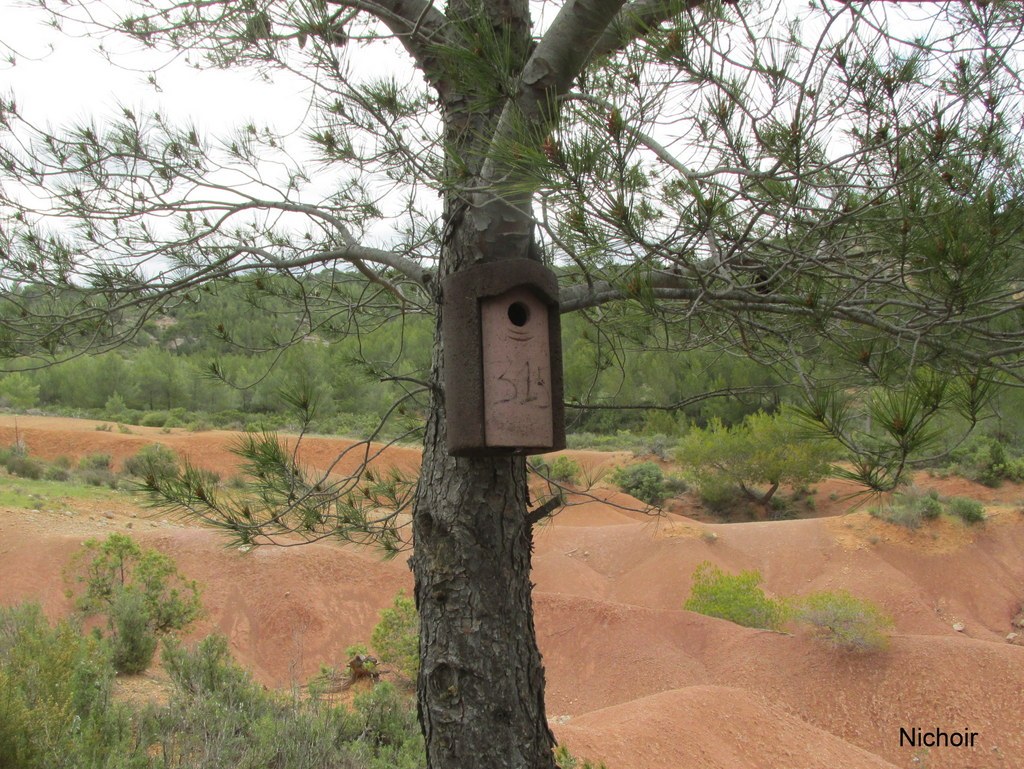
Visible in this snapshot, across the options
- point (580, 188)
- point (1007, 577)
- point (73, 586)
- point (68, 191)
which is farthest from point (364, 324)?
point (1007, 577)

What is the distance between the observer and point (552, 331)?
96.9 inches

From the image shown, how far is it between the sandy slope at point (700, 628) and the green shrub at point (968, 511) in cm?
28

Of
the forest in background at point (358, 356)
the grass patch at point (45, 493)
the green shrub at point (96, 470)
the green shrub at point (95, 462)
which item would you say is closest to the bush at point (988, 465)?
the forest in background at point (358, 356)

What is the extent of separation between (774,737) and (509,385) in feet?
17.0

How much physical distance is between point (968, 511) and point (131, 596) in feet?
50.2

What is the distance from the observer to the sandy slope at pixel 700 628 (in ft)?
20.2

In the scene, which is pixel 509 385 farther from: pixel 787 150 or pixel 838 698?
pixel 838 698

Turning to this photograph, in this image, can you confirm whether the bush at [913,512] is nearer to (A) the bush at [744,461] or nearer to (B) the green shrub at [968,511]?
(B) the green shrub at [968,511]

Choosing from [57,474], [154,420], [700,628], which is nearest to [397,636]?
[700,628]

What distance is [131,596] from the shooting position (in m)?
7.32

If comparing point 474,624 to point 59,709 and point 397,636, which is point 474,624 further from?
point 397,636

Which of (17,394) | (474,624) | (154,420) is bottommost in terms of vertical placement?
(474,624)

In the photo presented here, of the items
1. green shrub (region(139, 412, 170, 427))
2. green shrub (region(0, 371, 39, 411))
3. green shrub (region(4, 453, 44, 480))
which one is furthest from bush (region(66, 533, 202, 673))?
green shrub (region(0, 371, 39, 411))

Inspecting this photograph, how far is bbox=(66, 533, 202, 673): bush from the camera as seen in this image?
6.74 m
